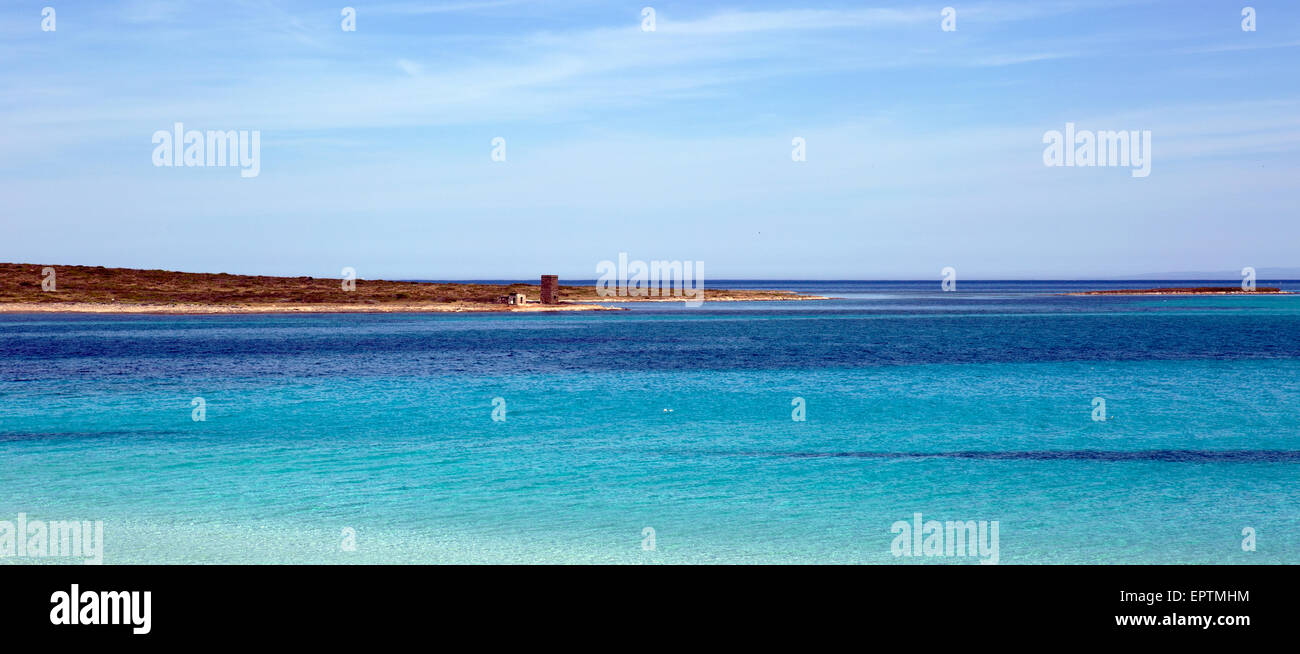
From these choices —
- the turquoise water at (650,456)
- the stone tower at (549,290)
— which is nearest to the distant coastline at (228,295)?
the stone tower at (549,290)

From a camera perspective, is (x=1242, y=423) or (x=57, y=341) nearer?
(x=1242, y=423)

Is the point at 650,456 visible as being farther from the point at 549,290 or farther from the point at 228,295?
the point at 228,295

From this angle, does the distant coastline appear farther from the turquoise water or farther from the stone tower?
the turquoise water

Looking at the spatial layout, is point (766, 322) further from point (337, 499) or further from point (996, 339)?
point (337, 499)

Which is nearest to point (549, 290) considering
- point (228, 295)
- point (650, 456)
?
point (228, 295)

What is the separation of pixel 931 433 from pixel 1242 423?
11395mm

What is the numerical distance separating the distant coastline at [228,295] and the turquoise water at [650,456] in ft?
269

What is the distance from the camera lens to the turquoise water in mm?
18125

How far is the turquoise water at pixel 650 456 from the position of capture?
59.5 ft

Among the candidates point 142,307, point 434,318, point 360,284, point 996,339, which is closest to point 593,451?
point 996,339

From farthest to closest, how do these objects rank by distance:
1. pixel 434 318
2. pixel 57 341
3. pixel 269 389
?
pixel 434 318 → pixel 57 341 → pixel 269 389

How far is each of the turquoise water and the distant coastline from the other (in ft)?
269

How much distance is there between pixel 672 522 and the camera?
19.4 m

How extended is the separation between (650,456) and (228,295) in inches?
5665
